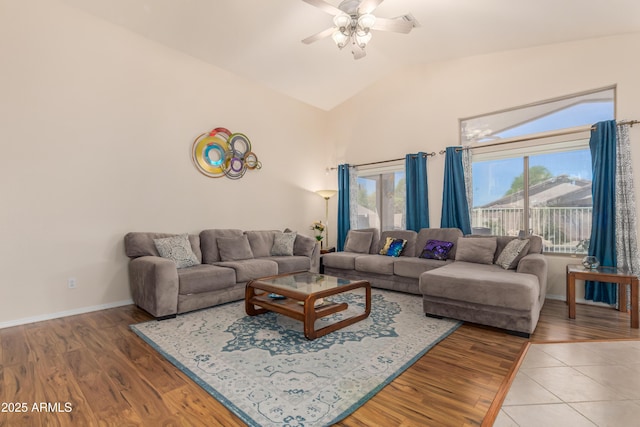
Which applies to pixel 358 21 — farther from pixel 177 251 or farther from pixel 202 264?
pixel 202 264

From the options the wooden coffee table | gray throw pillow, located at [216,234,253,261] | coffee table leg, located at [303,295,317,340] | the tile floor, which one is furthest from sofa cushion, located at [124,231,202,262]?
the tile floor

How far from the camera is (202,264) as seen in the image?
4.02 m

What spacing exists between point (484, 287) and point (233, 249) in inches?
123

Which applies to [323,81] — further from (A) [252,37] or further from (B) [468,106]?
(B) [468,106]

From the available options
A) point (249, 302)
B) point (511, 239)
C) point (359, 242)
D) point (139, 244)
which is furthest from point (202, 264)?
point (511, 239)

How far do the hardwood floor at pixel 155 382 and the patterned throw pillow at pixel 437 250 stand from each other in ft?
4.31

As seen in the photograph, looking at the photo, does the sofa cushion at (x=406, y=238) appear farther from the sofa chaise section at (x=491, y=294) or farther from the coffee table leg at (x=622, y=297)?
the coffee table leg at (x=622, y=297)

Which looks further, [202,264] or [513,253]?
[202,264]

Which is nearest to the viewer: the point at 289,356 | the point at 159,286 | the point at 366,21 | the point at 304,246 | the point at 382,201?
the point at 289,356

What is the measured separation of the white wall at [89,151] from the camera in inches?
123

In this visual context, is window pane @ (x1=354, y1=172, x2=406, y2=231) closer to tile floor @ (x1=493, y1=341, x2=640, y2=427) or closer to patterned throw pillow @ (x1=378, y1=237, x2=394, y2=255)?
patterned throw pillow @ (x1=378, y1=237, x2=394, y2=255)

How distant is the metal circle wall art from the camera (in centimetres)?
455

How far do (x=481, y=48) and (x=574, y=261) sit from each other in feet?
10.2

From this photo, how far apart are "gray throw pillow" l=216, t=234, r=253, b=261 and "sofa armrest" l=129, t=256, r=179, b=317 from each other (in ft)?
3.37
